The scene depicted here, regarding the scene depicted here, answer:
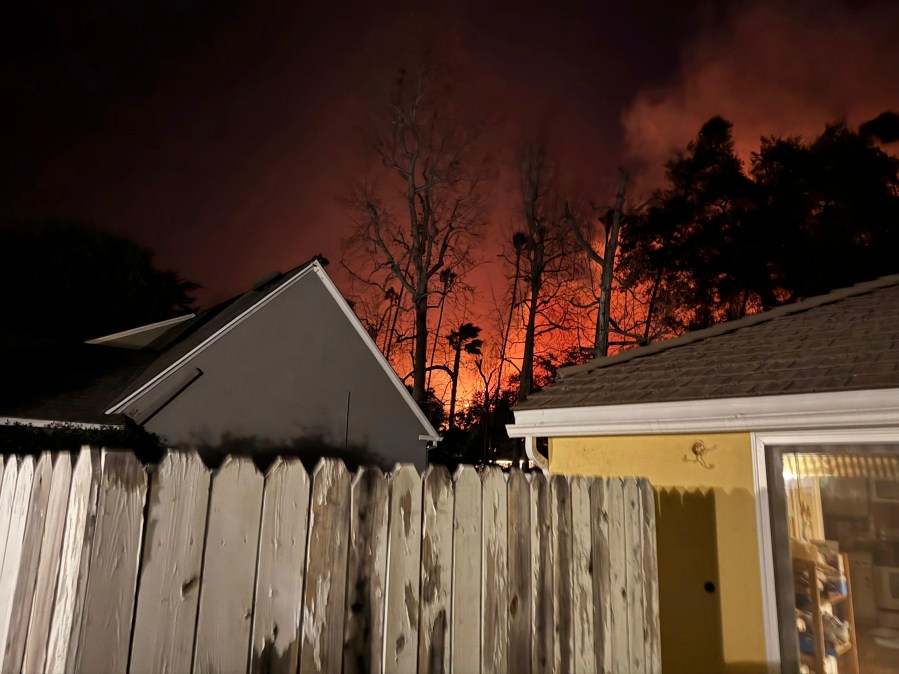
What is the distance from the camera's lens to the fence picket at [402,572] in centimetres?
257

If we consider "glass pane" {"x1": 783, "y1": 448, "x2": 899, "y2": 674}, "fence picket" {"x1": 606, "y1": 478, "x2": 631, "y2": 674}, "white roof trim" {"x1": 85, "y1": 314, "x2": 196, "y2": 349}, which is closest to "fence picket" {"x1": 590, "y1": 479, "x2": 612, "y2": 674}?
"fence picket" {"x1": 606, "y1": 478, "x2": 631, "y2": 674}

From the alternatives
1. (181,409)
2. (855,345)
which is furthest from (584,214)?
(855,345)

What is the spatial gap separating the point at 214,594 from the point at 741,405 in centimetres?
409

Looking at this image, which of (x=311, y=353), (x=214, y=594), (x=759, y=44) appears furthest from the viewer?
(x=759, y=44)

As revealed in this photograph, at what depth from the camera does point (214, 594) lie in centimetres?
213

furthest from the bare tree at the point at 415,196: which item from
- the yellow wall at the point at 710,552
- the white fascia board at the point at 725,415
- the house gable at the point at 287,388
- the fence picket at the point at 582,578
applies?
the fence picket at the point at 582,578

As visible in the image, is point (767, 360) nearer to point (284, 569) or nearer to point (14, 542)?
point (284, 569)

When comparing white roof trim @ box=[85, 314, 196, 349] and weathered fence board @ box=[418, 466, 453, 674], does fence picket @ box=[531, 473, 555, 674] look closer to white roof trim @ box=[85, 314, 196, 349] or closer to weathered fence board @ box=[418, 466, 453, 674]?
weathered fence board @ box=[418, 466, 453, 674]

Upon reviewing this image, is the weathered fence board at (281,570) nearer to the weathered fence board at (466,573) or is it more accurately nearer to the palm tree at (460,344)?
the weathered fence board at (466,573)

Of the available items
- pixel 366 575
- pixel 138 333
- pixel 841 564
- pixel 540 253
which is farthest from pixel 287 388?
pixel 540 253

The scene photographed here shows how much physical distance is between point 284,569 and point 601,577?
2.06 m

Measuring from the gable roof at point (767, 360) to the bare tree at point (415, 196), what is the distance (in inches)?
821

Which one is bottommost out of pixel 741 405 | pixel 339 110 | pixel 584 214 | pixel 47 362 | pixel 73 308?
pixel 741 405

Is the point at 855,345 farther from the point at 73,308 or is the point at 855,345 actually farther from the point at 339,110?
the point at 73,308
